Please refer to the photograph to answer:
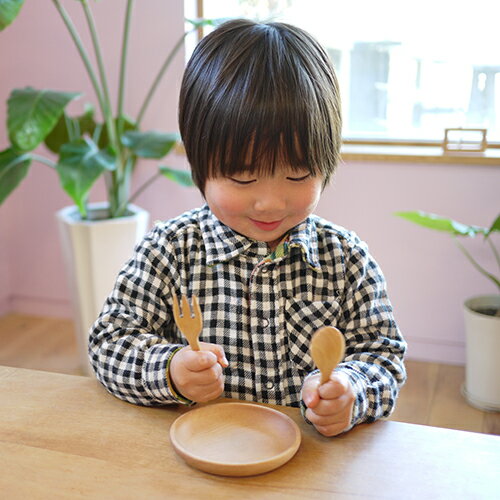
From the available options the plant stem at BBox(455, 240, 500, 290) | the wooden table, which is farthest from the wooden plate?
the plant stem at BBox(455, 240, 500, 290)

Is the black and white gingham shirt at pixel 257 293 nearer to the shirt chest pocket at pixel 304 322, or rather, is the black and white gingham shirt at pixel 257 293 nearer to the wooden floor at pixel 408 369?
the shirt chest pocket at pixel 304 322

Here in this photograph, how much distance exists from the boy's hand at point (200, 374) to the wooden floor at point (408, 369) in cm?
139

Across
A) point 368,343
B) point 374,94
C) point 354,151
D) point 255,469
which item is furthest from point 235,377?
point 374,94

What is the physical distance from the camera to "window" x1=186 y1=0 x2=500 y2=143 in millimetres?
2424

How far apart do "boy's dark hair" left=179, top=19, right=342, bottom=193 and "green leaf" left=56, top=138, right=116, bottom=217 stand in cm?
107

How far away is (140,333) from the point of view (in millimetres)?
940

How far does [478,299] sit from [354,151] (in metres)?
0.68

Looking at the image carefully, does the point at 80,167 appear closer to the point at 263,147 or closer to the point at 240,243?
the point at 240,243

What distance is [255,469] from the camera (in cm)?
66

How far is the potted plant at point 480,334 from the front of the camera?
2.03 m

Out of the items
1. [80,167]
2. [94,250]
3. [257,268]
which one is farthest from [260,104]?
[94,250]

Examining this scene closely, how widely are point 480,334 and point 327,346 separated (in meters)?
1.55

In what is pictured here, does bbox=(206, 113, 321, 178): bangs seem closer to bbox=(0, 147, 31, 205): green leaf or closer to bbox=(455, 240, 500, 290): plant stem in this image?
bbox=(0, 147, 31, 205): green leaf

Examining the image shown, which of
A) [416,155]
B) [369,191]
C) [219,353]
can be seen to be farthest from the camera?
[369,191]
